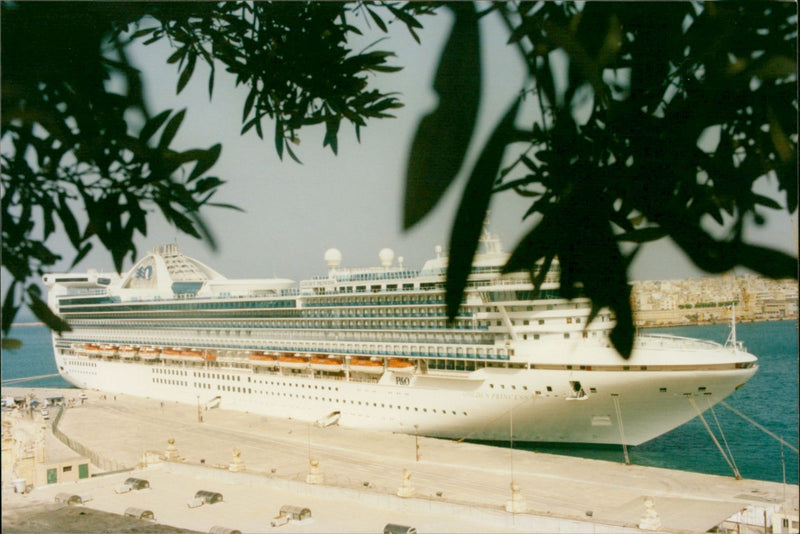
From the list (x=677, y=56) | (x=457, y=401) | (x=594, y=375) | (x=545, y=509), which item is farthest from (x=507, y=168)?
(x=457, y=401)

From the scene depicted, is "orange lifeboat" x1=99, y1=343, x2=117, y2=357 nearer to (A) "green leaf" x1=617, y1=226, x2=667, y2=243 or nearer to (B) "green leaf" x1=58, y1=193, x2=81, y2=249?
(B) "green leaf" x1=58, y1=193, x2=81, y2=249

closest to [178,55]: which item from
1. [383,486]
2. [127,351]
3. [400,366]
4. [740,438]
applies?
[383,486]

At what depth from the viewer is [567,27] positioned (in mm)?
905

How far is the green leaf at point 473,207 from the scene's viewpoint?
712 mm

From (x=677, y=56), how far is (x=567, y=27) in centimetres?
23

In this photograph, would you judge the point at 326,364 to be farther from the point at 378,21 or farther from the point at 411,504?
the point at 378,21

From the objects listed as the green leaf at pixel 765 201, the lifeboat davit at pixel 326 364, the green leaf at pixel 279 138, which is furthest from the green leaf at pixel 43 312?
the lifeboat davit at pixel 326 364

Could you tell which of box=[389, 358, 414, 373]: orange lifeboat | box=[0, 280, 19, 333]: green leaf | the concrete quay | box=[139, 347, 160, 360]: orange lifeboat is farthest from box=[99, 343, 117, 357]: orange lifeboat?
box=[0, 280, 19, 333]: green leaf

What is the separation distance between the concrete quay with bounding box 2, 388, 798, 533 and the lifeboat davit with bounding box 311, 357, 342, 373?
3.44 feet

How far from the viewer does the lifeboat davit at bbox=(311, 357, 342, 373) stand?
11305 millimetres

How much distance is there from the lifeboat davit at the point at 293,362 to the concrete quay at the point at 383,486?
3.60 ft

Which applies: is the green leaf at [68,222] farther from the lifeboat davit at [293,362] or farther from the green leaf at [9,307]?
the lifeboat davit at [293,362]

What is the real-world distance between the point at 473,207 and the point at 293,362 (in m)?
11.7

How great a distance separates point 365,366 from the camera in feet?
35.6
